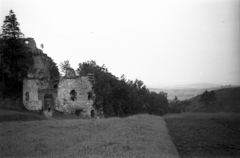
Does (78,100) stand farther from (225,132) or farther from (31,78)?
(225,132)

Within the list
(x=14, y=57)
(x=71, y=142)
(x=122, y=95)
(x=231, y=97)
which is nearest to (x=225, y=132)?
(x=71, y=142)

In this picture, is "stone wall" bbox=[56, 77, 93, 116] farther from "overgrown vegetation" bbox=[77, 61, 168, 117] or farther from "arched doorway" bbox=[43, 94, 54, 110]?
"overgrown vegetation" bbox=[77, 61, 168, 117]

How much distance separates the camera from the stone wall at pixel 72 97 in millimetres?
38125

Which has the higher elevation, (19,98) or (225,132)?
(19,98)

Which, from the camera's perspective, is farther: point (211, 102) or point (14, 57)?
point (211, 102)

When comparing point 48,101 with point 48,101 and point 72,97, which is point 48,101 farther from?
point 72,97

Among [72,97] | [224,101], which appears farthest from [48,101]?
[224,101]

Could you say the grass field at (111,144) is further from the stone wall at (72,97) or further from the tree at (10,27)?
the tree at (10,27)

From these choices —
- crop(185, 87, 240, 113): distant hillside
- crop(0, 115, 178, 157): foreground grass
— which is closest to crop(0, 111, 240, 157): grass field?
crop(0, 115, 178, 157): foreground grass

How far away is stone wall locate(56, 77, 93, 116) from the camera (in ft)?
125

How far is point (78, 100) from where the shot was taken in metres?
38.8

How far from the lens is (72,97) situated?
39.1 m

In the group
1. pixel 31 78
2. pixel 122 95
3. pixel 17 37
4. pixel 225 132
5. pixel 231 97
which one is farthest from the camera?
pixel 231 97

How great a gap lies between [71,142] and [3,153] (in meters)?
4.25
